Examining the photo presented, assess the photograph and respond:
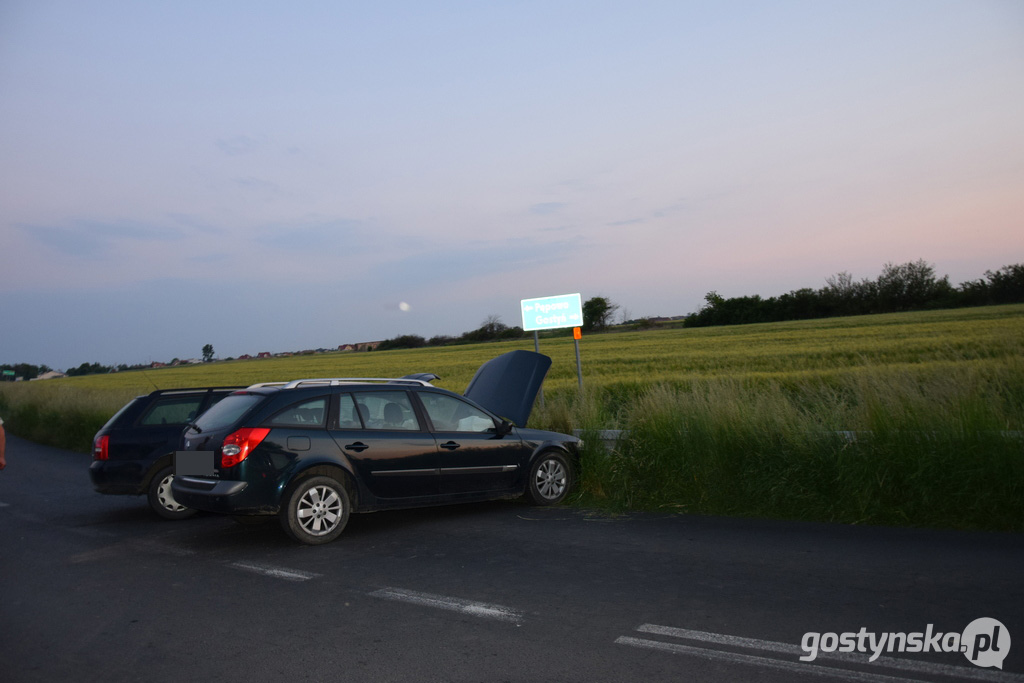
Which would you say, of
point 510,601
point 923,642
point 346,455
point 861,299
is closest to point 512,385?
point 346,455

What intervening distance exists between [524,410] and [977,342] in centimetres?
2357

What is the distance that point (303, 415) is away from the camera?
7219 mm

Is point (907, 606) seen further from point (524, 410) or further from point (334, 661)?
point (524, 410)

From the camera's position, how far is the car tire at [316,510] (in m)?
6.91

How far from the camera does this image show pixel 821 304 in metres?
91.6

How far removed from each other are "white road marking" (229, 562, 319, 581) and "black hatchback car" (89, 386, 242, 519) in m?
3.00

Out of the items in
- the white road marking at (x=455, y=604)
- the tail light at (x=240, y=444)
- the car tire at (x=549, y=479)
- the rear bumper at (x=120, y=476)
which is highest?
the tail light at (x=240, y=444)

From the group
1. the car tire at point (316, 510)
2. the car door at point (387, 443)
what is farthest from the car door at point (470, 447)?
the car tire at point (316, 510)

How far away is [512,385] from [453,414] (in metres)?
2.73

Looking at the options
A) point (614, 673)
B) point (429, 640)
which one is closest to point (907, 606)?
point (614, 673)

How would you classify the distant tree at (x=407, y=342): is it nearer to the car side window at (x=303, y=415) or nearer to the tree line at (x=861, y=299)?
the tree line at (x=861, y=299)

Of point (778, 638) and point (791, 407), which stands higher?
point (791, 407)

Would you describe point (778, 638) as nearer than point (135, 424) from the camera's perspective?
Yes

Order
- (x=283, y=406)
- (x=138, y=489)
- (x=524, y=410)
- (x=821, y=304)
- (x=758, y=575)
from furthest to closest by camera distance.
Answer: (x=821, y=304)
(x=524, y=410)
(x=138, y=489)
(x=283, y=406)
(x=758, y=575)
